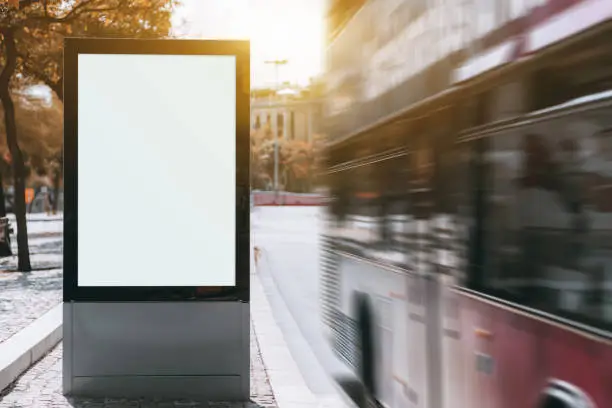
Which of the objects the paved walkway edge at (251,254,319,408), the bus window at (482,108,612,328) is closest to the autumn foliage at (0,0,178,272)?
the paved walkway edge at (251,254,319,408)

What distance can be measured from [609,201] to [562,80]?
554mm

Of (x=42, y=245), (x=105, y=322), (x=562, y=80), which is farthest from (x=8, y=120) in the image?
(x=562, y=80)

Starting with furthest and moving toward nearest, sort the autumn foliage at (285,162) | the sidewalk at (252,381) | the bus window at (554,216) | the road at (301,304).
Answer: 1. the autumn foliage at (285,162)
2. the road at (301,304)
3. the sidewalk at (252,381)
4. the bus window at (554,216)

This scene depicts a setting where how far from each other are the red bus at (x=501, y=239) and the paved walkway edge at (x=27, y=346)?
334 cm

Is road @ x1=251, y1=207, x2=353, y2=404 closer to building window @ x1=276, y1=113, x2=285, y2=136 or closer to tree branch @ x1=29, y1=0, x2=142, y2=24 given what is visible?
tree branch @ x1=29, y1=0, x2=142, y2=24

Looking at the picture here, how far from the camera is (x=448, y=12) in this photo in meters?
4.79

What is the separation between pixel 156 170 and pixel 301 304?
865cm

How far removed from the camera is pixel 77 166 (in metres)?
7.19

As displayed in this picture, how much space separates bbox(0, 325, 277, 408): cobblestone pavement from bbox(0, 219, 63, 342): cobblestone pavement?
5.32ft

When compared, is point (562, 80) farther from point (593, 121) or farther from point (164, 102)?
point (164, 102)

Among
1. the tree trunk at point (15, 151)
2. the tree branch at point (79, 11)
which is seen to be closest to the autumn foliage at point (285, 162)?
the tree branch at point (79, 11)

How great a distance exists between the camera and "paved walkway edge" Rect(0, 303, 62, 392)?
813 centimetres

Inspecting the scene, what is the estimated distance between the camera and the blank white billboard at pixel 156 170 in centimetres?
719

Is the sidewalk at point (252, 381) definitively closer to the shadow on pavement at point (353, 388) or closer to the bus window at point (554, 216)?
the shadow on pavement at point (353, 388)
